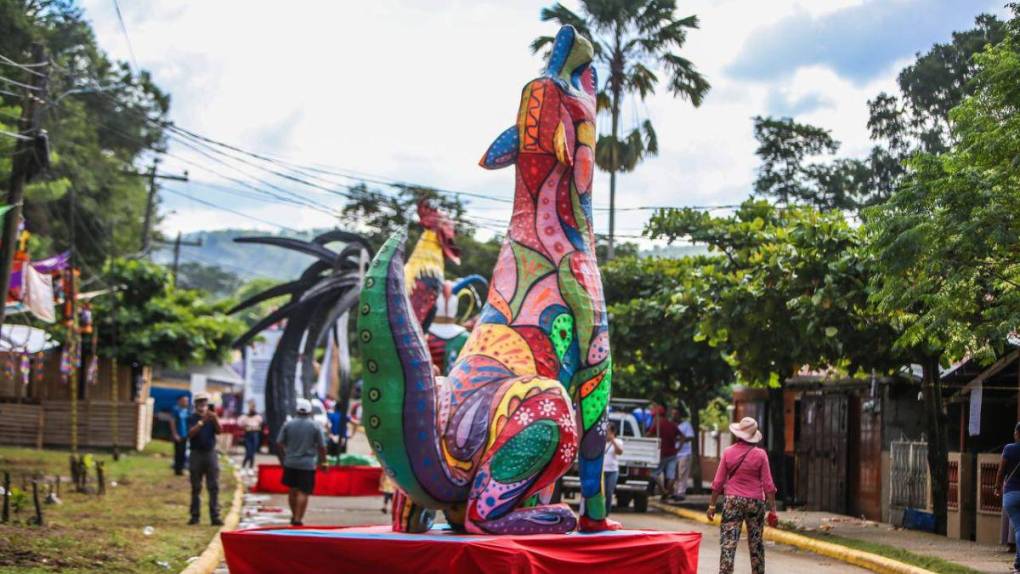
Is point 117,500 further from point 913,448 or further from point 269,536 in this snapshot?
point 913,448

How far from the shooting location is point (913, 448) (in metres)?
22.2

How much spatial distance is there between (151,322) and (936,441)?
87.9 ft

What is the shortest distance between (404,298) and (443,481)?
1.51 meters

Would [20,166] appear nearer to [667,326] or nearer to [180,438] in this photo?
[180,438]

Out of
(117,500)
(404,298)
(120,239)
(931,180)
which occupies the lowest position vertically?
(117,500)

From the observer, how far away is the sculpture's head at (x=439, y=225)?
15.4 meters

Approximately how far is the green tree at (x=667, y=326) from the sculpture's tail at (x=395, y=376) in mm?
12175

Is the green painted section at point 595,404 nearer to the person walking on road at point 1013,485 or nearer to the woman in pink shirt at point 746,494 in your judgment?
the woman in pink shirt at point 746,494

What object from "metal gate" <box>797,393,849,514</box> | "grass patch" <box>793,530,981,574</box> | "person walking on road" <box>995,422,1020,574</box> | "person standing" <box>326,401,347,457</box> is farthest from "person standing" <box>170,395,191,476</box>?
"person walking on road" <box>995,422,1020,574</box>

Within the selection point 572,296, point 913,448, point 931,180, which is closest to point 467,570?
point 572,296

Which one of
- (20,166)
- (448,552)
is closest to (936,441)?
(448,552)

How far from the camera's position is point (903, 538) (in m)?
19.9

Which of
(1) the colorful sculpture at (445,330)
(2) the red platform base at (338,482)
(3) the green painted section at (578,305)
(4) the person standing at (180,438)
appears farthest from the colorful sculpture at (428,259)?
(4) the person standing at (180,438)

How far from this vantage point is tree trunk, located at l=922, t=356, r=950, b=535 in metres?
20.2
